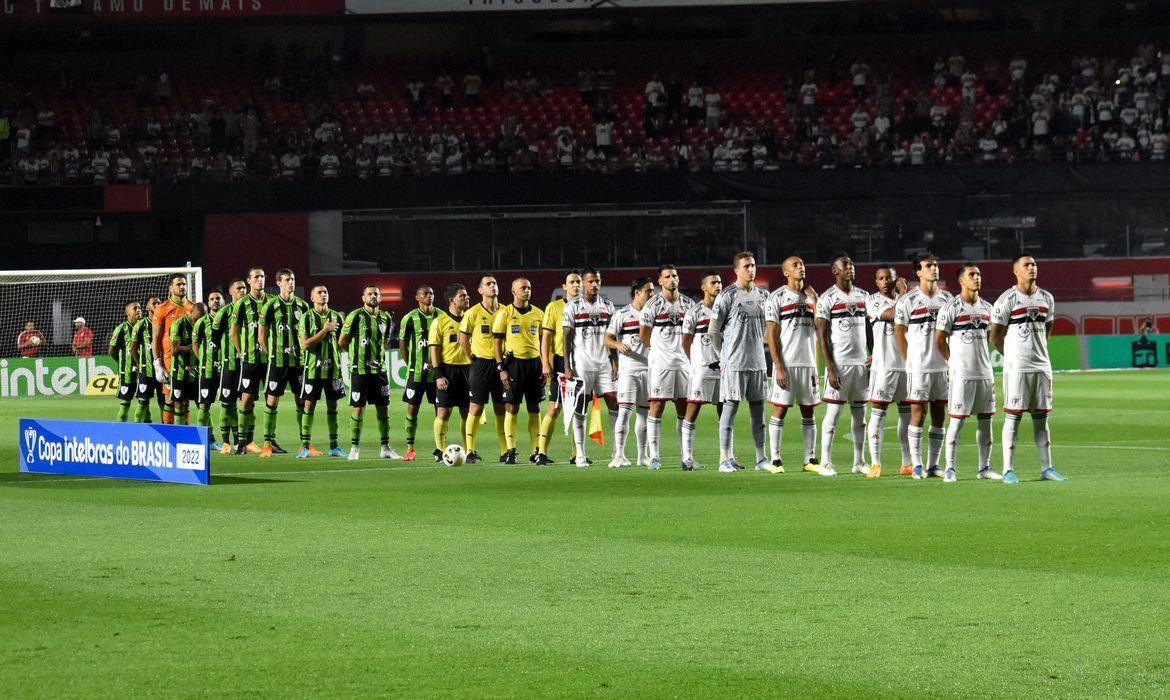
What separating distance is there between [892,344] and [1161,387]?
19.5m

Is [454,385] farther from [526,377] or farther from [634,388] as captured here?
[634,388]

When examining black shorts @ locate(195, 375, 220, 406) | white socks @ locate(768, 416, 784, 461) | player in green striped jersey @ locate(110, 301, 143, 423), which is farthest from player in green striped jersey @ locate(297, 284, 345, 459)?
white socks @ locate(768, 416, 784, 461)

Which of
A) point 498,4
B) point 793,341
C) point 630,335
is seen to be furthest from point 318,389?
point 498,4

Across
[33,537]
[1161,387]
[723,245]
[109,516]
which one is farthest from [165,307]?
[723,245]

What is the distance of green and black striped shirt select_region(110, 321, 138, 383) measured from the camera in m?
23.3

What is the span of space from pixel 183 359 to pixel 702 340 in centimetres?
841

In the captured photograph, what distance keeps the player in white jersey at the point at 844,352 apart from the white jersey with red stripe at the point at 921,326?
1.73 feet

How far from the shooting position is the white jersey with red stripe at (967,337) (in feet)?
49.8

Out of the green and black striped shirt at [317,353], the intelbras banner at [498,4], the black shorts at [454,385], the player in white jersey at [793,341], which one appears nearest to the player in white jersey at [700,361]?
the player in white jersey at [793,341]

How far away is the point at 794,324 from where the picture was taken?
16.4 meters

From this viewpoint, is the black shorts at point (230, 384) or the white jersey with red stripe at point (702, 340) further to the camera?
the black shorts at point (230, 384)

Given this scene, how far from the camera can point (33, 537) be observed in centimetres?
1132

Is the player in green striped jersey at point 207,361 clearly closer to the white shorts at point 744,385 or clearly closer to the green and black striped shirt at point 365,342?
the green and black striped shirt at point 365,342

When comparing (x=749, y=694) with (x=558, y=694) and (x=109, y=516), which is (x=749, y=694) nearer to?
(x=558, y=694)
